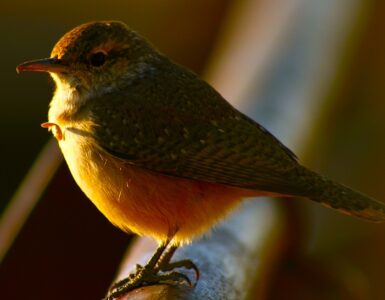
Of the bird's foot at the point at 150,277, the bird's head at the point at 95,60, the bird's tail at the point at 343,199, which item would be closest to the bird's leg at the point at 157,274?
the bird's foot at the point at 150,277

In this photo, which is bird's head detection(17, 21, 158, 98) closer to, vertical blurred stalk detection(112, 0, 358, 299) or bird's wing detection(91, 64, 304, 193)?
bird's wing detection(91, 64, 304, 193)

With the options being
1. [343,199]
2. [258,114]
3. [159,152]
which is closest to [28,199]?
[159,152]

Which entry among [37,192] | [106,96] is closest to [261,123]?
[106,96]

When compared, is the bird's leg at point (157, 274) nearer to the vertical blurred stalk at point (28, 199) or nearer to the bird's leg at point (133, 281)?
the bird's leg at point (133, 281)

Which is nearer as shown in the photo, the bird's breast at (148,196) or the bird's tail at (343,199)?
the bird's tail at (343,199)

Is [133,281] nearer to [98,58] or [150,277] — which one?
[150,277]

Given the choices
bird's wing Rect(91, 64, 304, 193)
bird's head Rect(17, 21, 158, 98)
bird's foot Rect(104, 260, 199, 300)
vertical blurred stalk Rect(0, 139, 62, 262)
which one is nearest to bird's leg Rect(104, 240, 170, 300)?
bird's foot Rect(104, 260, 199, 300)

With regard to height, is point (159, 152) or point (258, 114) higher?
point (258, 114)
